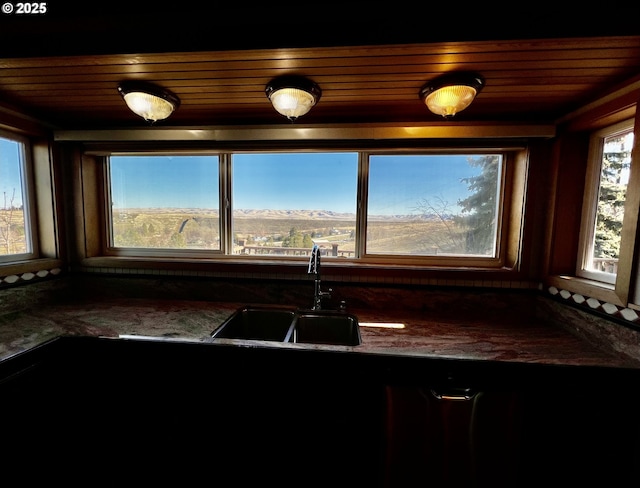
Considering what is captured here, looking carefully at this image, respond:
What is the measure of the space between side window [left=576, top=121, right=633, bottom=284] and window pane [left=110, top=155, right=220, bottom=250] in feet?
7.10

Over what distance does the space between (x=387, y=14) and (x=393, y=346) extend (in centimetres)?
123

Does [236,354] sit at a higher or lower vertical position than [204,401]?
higher

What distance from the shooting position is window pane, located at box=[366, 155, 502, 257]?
5.13ft

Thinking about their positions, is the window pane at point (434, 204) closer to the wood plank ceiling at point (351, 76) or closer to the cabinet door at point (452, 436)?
the wood plank ceiling at point (351, 76)

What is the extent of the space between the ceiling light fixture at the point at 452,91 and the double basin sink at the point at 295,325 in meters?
1.12

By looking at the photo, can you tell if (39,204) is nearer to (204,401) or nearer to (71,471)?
(71,471)

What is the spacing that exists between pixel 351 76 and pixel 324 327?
50.3 inches

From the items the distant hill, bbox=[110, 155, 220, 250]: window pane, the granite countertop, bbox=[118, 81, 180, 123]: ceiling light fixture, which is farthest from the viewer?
bbox=[110, 155, 220, 250]: window pane

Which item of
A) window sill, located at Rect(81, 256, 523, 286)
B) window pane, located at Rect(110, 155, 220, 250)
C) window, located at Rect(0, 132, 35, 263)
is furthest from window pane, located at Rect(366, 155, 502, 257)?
window, located at Rect(0, 132, 35, 263)

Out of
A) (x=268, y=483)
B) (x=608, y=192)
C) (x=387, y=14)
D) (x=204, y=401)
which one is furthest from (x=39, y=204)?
(x=608, y=192)

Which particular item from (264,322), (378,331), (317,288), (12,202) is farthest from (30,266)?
(378,331)

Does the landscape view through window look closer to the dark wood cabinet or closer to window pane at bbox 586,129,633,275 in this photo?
window pane at bbox 586,129,633,275

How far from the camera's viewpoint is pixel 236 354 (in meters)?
1.10

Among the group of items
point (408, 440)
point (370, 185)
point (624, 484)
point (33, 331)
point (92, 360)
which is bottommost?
point (624, 484)
